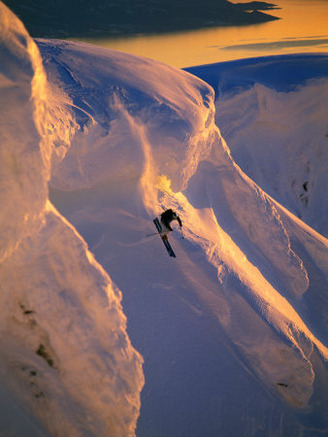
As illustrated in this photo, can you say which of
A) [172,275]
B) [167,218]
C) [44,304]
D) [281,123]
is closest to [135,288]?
[172,275]

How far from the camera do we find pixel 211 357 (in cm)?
302

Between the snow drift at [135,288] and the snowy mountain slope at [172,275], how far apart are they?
0.04 feet

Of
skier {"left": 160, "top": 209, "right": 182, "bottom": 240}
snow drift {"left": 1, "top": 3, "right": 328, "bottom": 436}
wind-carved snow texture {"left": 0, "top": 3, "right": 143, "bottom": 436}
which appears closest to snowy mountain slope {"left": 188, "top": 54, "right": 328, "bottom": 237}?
snow drift {"left": 1, "top": 3, "right": 328, "bottom": 436}

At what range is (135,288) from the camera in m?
3.01

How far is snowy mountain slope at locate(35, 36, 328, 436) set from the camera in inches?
113

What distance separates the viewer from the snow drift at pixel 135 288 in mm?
2148

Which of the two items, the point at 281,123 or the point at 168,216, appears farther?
the point at 281,123

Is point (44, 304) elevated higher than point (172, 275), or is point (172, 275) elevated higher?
point (44, 304)

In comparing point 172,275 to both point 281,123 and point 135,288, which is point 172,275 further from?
point 281,123

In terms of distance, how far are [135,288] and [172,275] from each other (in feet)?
1.27

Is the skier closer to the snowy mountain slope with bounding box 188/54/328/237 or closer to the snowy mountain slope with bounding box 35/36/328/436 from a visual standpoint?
the snowy mountain slope with bounding box 35/36/328/436

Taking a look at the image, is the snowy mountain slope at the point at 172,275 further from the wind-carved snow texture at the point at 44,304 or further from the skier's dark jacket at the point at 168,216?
the skier's dark jacket at the point at 168,216

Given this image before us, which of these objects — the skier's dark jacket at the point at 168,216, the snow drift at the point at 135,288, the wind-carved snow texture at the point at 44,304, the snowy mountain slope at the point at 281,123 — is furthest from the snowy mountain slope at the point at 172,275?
the snowy mountain slope at the point at 281,123

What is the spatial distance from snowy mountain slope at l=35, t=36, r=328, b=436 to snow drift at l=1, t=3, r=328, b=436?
1 centimetres
